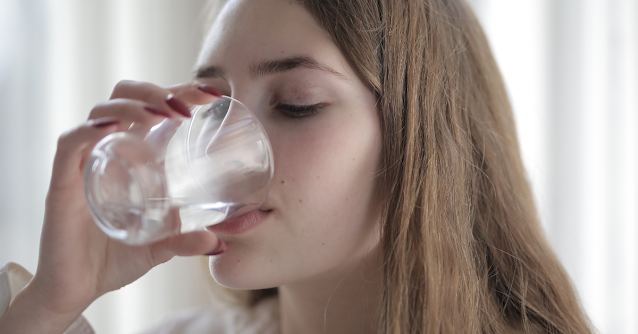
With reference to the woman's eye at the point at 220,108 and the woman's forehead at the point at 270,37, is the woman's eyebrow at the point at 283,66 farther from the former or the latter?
the woman's eye at the point at 220,108

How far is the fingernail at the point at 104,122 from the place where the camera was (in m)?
0.70

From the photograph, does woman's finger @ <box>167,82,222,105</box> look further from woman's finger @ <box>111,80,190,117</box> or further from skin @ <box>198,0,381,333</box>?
skin @ <box>198,0,381,333</box>

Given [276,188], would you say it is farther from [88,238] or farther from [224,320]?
[224,320]

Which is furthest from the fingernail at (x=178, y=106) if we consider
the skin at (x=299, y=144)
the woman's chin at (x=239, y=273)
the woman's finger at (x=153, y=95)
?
the woman's chin at (x=239, y=273)

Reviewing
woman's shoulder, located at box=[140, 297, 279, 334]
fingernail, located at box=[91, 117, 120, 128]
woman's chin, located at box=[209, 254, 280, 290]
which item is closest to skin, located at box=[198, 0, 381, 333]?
woman's chin, located at box=[209, 254, 280, 290]

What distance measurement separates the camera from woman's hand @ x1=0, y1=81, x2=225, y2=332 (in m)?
0.71

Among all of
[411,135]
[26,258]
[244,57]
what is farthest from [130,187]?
[26,258]

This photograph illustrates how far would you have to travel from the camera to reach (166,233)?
0.64 m

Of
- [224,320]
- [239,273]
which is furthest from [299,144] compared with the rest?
[224,320]

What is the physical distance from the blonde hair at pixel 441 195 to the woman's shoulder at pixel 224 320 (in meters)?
0.50

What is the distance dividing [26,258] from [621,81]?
2.11 metres

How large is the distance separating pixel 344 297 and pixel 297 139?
1.32 feet

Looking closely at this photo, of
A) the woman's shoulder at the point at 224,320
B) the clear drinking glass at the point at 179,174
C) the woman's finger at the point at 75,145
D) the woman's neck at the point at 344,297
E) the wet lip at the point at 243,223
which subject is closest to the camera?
the clear drinking glass at the point at 179,174

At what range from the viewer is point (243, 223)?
0.82 meters
